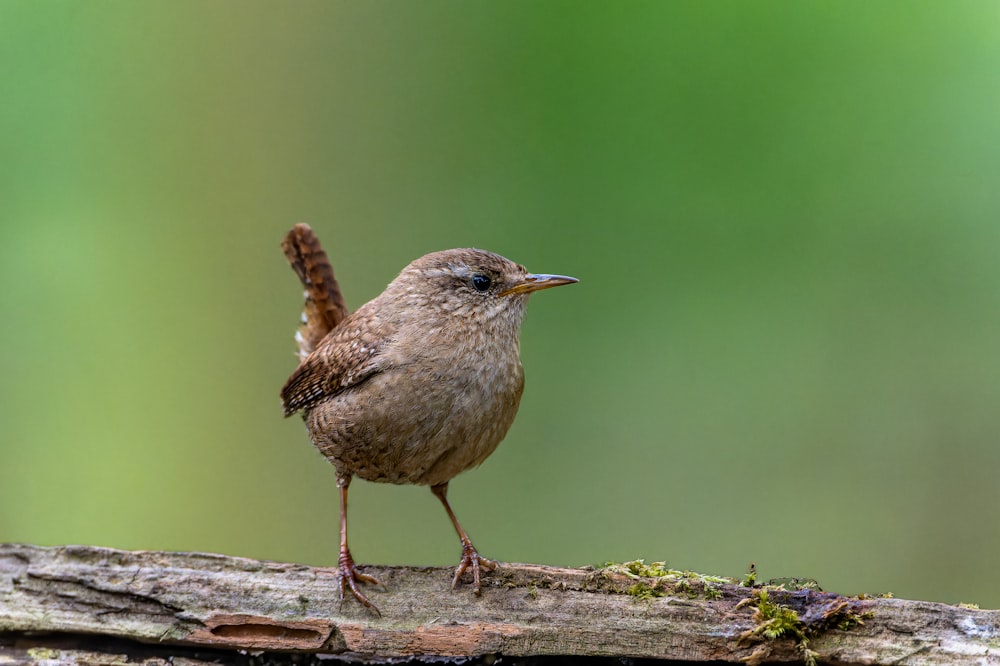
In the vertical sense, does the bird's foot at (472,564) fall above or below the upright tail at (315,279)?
below

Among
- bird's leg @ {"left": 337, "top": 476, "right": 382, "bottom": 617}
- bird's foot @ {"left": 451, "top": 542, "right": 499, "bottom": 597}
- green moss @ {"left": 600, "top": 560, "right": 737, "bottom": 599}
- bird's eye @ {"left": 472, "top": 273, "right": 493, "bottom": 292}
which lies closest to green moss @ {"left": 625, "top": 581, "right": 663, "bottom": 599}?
green moss @ {"left": 600, "top": 560, "right": 737, "bottom": 599}

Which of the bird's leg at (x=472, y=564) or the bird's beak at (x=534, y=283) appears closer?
the bird's leg at (x=472, y=564)

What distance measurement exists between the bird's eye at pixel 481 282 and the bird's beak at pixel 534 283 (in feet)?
0.22

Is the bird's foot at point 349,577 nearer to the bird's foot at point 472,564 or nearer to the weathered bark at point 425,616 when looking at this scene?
the weathered bark at point 425,616

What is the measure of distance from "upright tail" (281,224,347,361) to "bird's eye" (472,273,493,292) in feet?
3.08

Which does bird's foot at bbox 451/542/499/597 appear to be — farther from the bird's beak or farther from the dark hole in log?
the bird's beak

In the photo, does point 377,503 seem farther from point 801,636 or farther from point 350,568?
point 801,636

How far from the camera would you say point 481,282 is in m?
3.45

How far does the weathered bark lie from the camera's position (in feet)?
9.02

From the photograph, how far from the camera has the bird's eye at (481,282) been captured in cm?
344

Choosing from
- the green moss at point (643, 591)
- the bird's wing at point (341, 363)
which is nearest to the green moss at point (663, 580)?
the green moss at point (643, 591)

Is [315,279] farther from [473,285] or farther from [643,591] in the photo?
[643,591]

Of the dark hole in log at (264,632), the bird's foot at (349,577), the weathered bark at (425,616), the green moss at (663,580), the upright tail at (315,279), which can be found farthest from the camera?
the upright tail at (315,279)

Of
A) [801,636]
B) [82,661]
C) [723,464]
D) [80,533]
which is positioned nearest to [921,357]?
[723,464]
